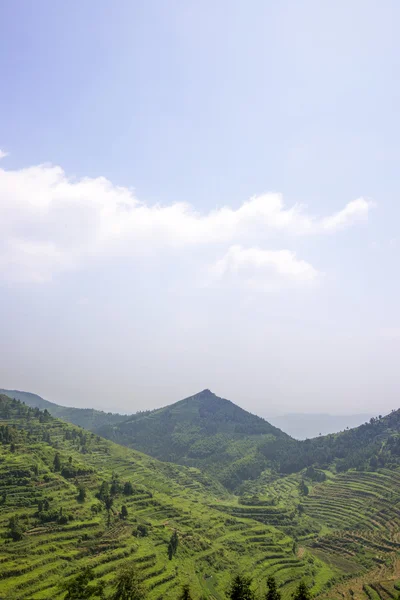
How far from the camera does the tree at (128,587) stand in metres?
58.0

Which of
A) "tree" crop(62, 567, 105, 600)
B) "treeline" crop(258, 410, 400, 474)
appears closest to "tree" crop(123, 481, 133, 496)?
"tree" crop(62, 567, 105, 600)

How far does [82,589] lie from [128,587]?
7.25 metres

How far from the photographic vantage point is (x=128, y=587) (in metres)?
58.5

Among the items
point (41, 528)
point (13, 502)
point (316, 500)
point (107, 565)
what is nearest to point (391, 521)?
point (316, 500)

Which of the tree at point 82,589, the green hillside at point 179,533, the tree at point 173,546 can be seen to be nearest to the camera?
the tree at point 82,589

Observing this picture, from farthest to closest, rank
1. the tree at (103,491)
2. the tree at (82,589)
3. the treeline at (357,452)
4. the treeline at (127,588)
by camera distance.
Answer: the treeline at (357,452), the tree at (103,491), the tree at (82,589), the treeline at (127,588)

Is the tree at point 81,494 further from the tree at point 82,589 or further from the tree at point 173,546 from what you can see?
the tree at point 82,589

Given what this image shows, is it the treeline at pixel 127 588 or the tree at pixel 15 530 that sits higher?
the tree at pixel 15 530

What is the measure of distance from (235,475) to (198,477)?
25.9 metres

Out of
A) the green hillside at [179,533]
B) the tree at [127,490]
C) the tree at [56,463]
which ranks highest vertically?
the tree at [56,463]

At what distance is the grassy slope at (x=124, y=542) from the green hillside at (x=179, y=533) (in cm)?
25

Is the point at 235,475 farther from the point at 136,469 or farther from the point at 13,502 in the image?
the point at 13,502

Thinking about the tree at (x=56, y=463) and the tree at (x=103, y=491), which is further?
the tree at (x=56, y=463)

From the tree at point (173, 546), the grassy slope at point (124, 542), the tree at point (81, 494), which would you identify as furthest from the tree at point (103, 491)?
the tree at point (173, 546)
